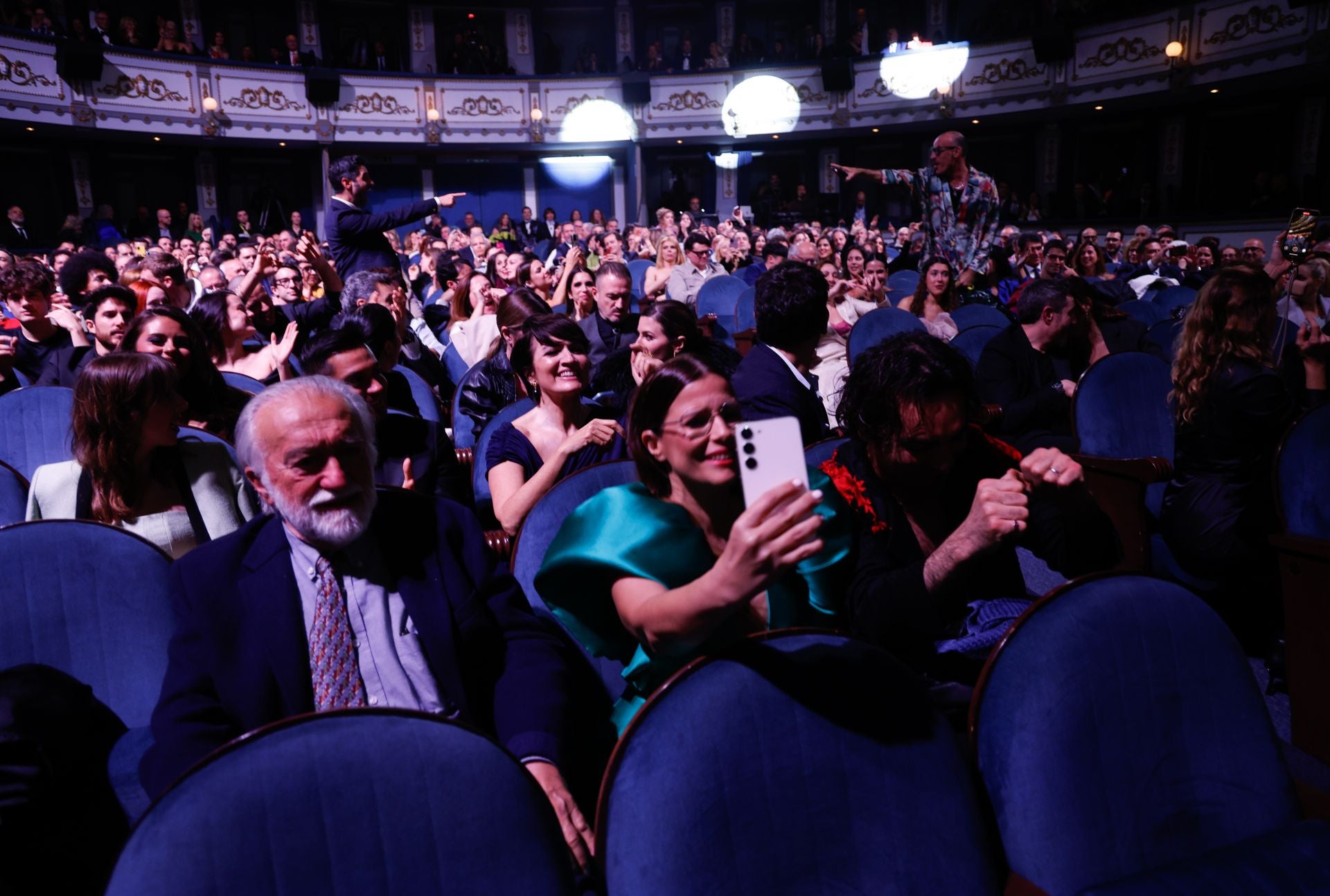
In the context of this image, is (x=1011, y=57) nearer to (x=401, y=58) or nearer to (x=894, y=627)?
(x=401, y=58)

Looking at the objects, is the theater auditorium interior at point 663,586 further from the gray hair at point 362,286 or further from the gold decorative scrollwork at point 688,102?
the gold decorative scrollwork at point 688,102

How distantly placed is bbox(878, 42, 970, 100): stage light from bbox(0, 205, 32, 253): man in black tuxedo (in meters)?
14.5

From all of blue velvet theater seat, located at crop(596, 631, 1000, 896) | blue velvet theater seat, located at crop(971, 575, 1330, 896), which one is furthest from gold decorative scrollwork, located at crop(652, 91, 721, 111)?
blue velvet theater seat, located at crop(596, 631, 1000, 896)

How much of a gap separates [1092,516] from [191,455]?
6.48 ft

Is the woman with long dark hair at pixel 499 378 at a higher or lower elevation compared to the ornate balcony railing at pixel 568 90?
lower

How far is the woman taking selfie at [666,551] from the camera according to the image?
123 cm

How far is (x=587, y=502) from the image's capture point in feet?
4.43

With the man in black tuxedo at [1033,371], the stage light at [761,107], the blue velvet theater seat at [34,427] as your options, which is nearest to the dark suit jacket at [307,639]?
the blue velvet theater seat at [34,427]

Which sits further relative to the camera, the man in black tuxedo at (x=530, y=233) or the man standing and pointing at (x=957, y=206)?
the man in black tuxedo at (x=530, y=233)

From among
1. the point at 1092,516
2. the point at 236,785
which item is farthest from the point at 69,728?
the point at 1092,516

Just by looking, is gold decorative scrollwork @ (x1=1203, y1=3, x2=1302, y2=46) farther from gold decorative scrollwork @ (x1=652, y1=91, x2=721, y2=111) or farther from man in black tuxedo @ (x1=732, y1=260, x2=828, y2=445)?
man in black tuxedo @ (x1=732, y1=260, x2=828, y2=445)

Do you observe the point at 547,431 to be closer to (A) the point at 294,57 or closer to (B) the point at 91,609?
(B) the point at 91,609

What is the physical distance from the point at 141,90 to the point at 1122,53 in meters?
15.9

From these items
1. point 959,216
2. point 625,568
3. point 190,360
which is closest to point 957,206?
point 959,216
